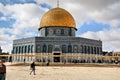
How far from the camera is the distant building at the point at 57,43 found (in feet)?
188

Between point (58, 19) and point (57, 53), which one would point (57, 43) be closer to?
point (57, 53)

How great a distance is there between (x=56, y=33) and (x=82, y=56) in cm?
843

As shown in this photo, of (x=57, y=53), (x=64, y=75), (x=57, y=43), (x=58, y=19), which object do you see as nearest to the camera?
(x=64, y=75)

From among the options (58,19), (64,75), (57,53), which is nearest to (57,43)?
(57,53)

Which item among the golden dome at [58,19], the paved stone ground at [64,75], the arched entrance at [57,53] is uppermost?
the golden dome at [58,19]

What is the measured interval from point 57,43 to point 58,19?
6246mm

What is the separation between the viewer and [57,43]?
5788 cm

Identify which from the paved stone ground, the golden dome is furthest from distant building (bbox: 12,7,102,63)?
the paved stone ground

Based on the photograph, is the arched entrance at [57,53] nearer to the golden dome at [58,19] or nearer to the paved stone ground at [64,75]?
the golden dome at [58,19]

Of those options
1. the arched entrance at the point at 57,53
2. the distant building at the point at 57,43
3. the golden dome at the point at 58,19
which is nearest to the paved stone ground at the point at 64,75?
the arched entrance at the point at 57,53

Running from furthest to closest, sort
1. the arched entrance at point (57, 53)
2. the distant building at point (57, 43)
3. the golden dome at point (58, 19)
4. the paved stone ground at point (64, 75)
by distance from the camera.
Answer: the golden dome at point (58, 19), the distant building at point (57, 43), the arched entrance at point (57, 53), the paved stone ground at point (64, 75)

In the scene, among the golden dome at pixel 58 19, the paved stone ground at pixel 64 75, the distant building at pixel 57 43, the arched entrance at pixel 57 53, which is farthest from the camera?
the golden dome at pixel 58 19

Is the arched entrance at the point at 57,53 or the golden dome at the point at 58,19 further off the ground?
the golden dome at the point at 58,19

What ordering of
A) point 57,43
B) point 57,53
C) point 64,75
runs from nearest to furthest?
1. point 64,75
2. point 57,53
3. point 57,43
